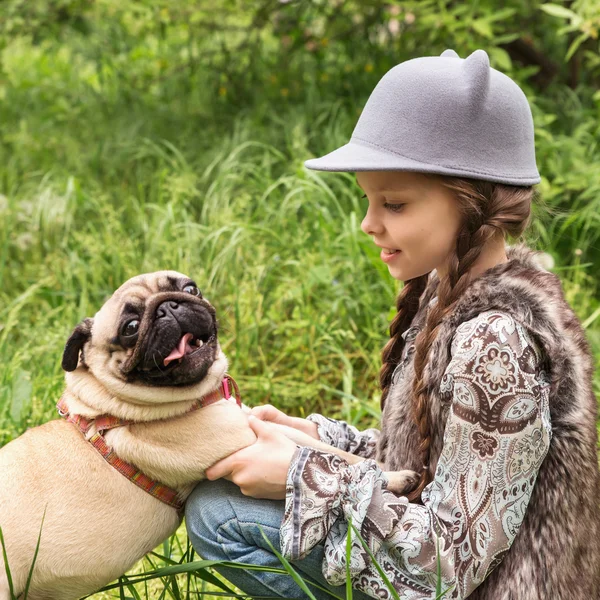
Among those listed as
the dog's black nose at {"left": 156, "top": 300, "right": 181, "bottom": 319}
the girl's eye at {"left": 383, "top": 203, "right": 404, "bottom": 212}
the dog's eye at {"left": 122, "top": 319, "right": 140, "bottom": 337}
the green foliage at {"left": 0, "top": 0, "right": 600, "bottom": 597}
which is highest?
the girl's eye at {"left": 383, "top": 203, "right": 404, "bottom": 212}

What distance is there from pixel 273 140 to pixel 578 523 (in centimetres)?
375

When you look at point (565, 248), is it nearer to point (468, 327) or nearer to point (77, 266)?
point (77, 266)

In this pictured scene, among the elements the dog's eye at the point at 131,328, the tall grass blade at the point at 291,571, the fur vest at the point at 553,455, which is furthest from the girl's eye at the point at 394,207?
the tall grass blade at the point at 291,571

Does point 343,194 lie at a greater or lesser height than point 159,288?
lesser

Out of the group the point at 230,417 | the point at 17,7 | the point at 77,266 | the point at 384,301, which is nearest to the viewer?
the point at 230,417

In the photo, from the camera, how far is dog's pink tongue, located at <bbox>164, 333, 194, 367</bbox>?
2.08 meters

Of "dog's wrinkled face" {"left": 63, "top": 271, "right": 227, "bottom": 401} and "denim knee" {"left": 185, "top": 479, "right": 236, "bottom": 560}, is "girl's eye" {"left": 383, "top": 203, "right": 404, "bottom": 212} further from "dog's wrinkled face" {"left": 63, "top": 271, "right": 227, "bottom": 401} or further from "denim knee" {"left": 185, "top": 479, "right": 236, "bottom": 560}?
"denim knee" {"left": 185, "top": 479, "right": 236, "bottom": 560}

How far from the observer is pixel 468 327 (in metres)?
1.81

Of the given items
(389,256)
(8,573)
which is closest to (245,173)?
(389,256)

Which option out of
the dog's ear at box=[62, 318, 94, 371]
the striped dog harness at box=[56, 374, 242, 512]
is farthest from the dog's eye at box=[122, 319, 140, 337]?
the striped dog harness at box=[56, 374, 242, 512]

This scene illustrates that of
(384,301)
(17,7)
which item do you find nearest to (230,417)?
(384,301)

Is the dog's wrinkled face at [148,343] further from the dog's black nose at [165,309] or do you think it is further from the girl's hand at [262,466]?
the girl's hand at [262,466]

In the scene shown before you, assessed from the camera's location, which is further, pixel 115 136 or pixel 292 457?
pixel 115 136

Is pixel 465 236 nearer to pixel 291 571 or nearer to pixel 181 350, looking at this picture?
pixel 181 350
